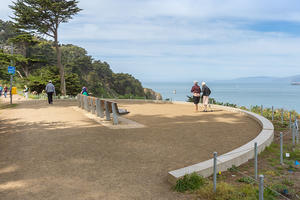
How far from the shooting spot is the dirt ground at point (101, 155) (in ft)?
12.7

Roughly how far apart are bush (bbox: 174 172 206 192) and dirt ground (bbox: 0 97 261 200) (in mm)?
155

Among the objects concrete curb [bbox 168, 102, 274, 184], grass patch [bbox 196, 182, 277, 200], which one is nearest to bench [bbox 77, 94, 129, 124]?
concrete curb [bbox 168, 102, 274, 184]

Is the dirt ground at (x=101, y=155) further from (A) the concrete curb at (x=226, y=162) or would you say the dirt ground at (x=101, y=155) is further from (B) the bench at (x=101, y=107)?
(B) the bench at (x=101, y=107)

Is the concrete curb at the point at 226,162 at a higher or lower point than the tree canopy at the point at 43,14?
lower

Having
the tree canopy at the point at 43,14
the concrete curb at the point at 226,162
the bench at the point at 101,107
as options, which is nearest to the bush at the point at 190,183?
the concrete curb at the point at 226,162

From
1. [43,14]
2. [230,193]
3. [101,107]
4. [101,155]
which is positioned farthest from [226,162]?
[43,14]

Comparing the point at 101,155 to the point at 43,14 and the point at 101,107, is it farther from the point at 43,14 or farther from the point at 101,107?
the point at 43,14

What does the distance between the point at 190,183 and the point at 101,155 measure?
234 centimetres

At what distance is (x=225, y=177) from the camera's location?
4.51 m

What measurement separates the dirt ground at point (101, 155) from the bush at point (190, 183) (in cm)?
15

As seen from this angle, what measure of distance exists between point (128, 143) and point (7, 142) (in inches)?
125

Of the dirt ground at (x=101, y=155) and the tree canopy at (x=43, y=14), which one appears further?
the tree canopy at (x=43, y=14)

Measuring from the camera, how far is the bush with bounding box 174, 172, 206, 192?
3.90 m

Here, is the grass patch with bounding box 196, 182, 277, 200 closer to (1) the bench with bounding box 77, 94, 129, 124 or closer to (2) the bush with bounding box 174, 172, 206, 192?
(2) the bush with bounding box 174, 172, 206, 192
